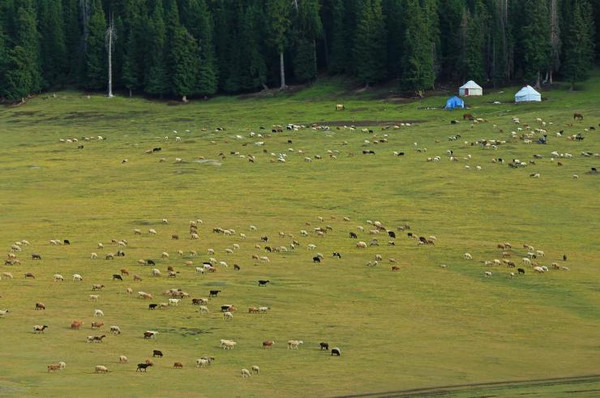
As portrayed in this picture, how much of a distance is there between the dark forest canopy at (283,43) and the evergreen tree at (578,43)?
126 mm

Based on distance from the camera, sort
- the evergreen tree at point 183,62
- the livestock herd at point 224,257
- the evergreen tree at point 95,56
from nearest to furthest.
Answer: the livestock herd at point 224,257, the evergreen tree at point 183,62, the evergreen tree at point 95,56

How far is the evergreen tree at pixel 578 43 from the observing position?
115250 mm

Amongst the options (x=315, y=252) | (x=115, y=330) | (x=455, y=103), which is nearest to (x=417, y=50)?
(x=455, y=103)

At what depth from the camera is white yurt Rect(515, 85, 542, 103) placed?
108 meters

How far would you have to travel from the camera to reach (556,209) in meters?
60.8

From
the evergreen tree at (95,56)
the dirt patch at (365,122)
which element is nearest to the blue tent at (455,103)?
the dirt patch at (365,122)

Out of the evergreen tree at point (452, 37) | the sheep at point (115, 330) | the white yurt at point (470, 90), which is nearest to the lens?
the sheep at point (115, 330)

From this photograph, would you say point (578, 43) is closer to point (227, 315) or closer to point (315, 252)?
point (315, 252)

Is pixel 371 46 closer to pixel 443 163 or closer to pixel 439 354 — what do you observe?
pixel 443 163

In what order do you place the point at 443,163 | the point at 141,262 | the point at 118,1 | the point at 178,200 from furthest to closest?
the point at 118,1 < the point at 443,163 < the point at 178,200 < the point at 141,262

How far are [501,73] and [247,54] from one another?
93.4 ft

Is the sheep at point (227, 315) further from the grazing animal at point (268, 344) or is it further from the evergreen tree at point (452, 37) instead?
the evergreen tree at point (452, 37)

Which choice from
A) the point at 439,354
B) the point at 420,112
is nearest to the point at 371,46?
the point at 420,112

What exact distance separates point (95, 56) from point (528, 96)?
51.9 meters
